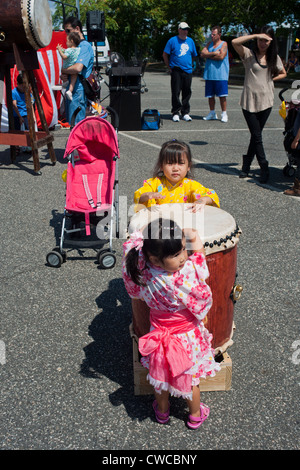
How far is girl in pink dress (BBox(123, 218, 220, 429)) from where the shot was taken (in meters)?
2.20

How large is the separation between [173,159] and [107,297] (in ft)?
4.17

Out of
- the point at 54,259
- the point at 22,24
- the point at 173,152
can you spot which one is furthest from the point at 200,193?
the point at 22,24

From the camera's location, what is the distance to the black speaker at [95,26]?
37.0 ft

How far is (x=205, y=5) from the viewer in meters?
31.0

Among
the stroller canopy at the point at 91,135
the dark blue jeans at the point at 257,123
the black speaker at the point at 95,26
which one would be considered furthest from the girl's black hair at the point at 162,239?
the black speaker at the point at 95,26

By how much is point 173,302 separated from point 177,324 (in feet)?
0.47

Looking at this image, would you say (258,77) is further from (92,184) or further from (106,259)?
(106,259)

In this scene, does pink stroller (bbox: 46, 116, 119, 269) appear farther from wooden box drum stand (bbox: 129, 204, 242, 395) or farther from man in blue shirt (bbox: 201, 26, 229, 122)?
man in blue shirt (bbox: 201, 26, 229, 122)

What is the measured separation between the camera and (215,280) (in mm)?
2566

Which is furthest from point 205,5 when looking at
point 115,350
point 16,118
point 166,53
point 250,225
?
point 115,350

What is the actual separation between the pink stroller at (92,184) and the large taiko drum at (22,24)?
253 centimetres

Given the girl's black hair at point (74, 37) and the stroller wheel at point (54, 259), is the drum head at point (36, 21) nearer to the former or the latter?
the girl's black hair at point (74, 37)

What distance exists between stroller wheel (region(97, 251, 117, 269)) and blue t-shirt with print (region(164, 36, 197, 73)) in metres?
7.72
